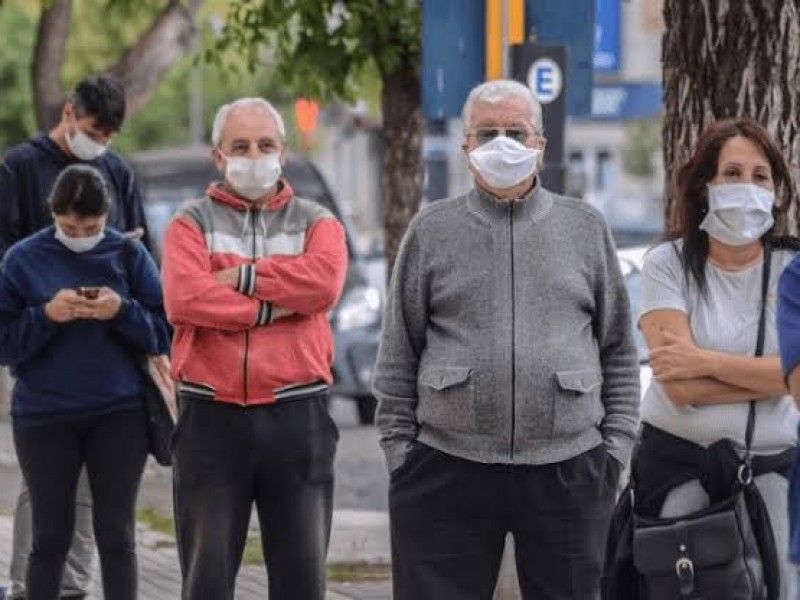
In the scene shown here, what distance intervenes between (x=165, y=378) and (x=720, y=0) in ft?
7.19

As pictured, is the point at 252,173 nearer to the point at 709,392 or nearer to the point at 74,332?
the point at 74,332

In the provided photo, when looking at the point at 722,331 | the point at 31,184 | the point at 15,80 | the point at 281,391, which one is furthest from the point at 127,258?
the point at 15,80

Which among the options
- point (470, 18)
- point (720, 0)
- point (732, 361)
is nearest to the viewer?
point (732, 361)

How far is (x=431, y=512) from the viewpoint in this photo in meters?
5.66

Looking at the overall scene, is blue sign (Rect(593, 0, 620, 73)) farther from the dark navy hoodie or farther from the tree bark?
the tree bark

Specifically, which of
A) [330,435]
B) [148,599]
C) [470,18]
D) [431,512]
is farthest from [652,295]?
[148,599]

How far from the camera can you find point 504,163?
221 inches

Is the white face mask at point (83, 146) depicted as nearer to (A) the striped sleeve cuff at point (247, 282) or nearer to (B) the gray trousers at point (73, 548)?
Answer: (B) the gray trousers at point (73, 548)

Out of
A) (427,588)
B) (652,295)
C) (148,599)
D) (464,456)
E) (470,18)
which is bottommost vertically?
(148,599)

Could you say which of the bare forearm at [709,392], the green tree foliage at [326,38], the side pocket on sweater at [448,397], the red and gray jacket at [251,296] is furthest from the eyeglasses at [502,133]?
the green tree foliage at [326,38]

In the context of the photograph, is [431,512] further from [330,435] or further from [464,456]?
[330,435]

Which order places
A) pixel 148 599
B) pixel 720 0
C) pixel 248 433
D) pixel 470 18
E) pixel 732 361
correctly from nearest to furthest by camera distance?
pixel 732 361
pixel 248 433
pixel 720 0
pixel 470 18
pixel 148 599

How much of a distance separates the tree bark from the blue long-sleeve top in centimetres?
887

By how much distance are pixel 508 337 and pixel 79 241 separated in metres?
2.15
